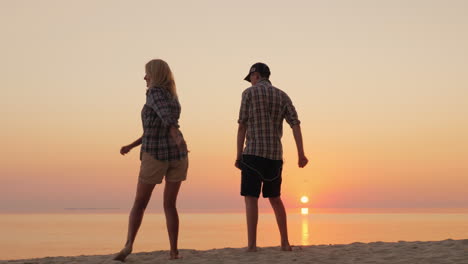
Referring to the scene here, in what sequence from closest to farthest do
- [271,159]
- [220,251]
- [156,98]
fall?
[156,98] → [271,159] → [220,251]

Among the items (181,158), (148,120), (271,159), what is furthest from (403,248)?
(148,120)

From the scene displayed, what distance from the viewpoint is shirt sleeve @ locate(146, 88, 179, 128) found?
7.10m

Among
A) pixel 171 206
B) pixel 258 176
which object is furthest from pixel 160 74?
pixel 258 176

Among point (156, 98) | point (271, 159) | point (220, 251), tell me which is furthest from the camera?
point (220, 251)

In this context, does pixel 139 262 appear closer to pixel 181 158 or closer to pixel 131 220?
pixel 131 220

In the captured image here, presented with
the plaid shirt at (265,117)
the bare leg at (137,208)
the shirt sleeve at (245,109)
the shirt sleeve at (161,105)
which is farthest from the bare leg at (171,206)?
the shirt sleeve at (245,109)

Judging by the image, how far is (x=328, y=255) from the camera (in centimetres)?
818

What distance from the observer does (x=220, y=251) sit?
897 centimetres

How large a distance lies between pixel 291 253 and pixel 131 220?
2.33 metres

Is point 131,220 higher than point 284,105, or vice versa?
point 284,105

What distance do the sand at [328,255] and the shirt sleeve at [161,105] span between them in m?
1.85

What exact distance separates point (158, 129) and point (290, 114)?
6.63 ft

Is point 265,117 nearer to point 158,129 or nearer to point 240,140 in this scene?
point 240,140

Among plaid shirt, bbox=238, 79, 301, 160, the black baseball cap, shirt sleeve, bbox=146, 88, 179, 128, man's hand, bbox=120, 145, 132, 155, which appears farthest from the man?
man's hand, bbox=120, 145, 132, 155
